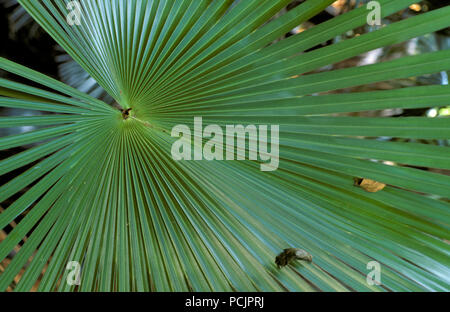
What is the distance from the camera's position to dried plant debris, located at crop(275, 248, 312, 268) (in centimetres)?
76

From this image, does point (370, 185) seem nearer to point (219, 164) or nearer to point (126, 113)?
point (219, 164)

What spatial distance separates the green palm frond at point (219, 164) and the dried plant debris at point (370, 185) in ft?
0.04

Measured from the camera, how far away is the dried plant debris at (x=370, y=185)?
0.73 meters

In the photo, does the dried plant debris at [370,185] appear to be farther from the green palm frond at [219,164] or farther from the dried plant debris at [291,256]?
the dried plant debris at [291,256]

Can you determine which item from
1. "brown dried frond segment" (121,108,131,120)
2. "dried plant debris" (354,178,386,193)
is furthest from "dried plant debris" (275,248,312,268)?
"brown dried frond segment" (121,108,131,120)

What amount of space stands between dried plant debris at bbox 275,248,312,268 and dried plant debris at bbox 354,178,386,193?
0.22 metres

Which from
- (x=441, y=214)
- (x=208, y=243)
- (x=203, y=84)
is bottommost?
(x=208, y=243)

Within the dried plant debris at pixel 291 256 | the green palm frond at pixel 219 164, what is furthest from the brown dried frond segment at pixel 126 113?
the dried plant debris at pixel 291 256

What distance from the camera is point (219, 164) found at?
89 centimetres

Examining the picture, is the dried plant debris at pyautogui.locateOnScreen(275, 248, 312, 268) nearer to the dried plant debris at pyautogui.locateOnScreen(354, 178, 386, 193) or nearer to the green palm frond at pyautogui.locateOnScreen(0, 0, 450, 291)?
the green palm frond at pyautogui.locateOnScreen(0, 0, 450, 291)

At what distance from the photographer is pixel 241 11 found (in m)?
0.76

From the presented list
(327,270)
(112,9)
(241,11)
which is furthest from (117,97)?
(327,270)
